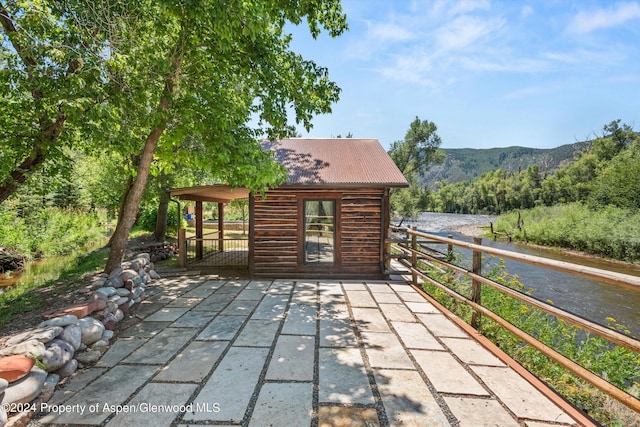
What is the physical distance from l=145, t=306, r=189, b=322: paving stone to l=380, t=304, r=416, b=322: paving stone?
10.6ft

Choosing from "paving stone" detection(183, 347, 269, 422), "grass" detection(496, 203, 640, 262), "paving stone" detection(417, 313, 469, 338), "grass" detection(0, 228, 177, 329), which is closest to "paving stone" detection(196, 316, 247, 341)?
"paving stone" detection(183, 347, 269, 422)

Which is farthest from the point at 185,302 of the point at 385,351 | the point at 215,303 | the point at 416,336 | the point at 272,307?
the point at 416,336

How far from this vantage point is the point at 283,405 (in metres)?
2.18

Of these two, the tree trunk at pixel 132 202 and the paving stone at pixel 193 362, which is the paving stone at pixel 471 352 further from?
the tree trunk at pixel 132 202

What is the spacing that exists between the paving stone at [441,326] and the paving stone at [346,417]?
1.87 meters

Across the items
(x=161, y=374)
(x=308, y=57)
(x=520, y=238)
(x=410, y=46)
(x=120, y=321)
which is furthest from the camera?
(x=520, y=238)

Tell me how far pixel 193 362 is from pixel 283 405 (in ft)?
4.08

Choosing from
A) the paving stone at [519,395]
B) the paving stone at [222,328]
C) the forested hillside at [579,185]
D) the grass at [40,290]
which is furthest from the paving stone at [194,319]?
the forested hillside at [579,185]

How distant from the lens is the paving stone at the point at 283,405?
6.57 ft

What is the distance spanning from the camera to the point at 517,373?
2.68m

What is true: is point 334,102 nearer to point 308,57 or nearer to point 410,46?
point 308,57

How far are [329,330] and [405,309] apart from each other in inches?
60.7

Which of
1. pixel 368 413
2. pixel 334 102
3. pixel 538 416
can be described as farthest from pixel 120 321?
pixel 334 102

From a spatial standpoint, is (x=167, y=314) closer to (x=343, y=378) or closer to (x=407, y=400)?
(x=343, y=378)
